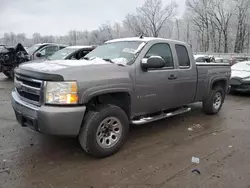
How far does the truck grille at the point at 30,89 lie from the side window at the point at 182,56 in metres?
2.98

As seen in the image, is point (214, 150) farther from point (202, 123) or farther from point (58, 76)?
point (58, 76)

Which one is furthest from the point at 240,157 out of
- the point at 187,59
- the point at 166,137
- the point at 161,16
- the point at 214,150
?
the point at 161,16

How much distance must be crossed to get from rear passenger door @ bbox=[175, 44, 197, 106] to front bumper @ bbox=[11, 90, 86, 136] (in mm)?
2379

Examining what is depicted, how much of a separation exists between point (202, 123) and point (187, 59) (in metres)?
1.56

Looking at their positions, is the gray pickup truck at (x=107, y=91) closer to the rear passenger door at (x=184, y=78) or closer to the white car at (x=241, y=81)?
the rear passenger door at (x=184, y=78)

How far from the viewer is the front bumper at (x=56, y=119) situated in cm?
350

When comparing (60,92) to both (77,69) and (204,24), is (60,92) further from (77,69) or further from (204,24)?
(204,24)

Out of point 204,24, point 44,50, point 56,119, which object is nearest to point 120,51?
point 56,119

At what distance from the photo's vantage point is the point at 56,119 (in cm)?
350

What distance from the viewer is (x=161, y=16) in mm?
58312

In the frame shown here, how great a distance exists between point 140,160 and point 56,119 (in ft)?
4.71

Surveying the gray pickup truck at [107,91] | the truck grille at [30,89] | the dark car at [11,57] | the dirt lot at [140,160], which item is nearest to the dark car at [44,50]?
the dark car at [11,57]

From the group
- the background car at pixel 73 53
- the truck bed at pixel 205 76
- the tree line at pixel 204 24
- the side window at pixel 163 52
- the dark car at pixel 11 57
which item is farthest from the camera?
the tree line at pixel 204 24

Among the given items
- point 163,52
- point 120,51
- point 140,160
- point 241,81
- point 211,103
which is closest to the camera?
point 140,160
